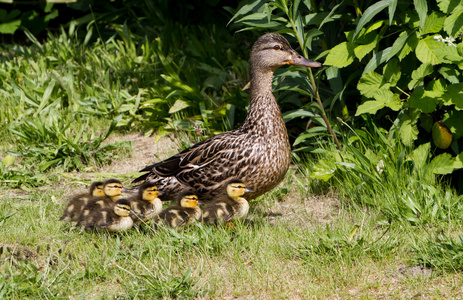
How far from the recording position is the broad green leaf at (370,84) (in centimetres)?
502

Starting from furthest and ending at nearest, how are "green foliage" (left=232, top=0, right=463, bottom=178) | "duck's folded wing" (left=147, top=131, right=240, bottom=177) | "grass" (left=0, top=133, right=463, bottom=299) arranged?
"duck's folded wing" (left=147, top=131, right=240, bottom=177), "green foliage" (left=232, top=0, right=463, bottom=178), "grass" (left=0, top=133, right=463, bottom=299)

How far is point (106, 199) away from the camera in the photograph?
5.02 meters

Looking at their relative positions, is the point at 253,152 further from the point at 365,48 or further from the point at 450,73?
the point at 450,73

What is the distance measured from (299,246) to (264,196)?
131cm

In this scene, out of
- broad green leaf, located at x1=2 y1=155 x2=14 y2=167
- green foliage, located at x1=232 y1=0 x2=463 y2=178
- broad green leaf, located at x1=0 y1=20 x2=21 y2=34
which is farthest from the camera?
broad green leaf, located at x1=0 y1=20 x2=21 y2=34

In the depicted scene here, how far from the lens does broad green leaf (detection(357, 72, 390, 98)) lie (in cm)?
Answer: 502

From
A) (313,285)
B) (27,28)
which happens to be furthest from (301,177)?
(27,28)

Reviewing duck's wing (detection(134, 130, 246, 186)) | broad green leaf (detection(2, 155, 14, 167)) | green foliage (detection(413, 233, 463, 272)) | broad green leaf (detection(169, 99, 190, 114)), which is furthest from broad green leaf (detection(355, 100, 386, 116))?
broad green leaf (detection(2, 155, 14, 167))

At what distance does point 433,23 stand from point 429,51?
0.72ft

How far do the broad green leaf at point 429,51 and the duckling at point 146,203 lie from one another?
2.31m

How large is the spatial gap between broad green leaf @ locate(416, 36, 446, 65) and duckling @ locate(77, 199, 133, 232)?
2495 millimetres

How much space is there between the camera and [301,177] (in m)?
5.76

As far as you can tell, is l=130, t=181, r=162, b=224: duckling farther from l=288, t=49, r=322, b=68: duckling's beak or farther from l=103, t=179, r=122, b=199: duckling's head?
l=288, t=49, r=322, b=68: duckling's beak

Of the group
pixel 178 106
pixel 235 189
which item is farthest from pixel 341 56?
pixel 178 106
